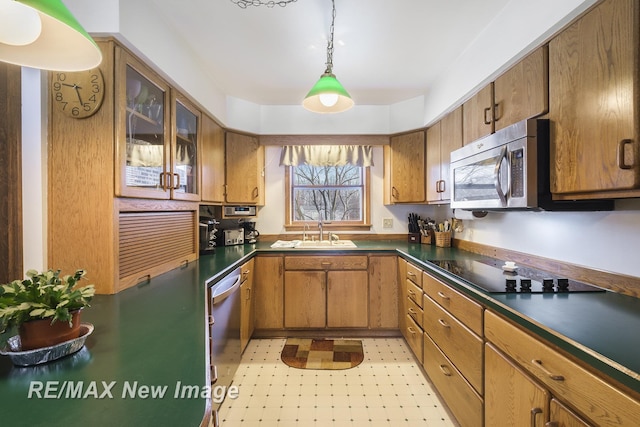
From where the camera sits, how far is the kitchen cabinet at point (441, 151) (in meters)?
2.24

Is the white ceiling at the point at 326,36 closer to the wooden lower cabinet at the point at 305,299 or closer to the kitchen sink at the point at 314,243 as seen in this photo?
the kitchen sink at the point at 314,243

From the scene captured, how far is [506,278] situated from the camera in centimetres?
153

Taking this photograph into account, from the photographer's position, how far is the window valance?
3.21m

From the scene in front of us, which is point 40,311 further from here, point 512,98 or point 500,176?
point 512,98

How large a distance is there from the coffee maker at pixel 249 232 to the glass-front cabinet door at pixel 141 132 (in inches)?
53.7

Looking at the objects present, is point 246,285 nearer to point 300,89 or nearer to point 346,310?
point 346,310

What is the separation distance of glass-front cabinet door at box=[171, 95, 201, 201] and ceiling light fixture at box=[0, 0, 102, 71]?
988 millimetres

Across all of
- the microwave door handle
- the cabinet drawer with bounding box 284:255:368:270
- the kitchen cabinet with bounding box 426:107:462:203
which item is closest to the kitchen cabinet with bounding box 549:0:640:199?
the microwave door handle

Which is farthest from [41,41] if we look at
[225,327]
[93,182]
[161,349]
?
[225,327]

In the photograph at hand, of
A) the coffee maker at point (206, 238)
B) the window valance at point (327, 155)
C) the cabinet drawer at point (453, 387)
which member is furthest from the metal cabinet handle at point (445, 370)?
the window valance at point (327, 155)

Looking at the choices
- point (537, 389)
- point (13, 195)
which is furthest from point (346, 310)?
point (13, 195)

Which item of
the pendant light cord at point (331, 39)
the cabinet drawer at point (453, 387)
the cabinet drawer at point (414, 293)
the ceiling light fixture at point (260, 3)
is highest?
the ceiling light fixture at point (260, 3)

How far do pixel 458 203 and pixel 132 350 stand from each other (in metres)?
2.05

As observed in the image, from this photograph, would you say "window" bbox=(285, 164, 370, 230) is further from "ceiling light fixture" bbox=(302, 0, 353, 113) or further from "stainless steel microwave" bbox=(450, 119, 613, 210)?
"stainless steel microwave" bbox=(450, 119, 613, 210)
